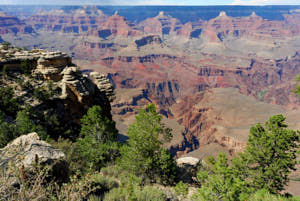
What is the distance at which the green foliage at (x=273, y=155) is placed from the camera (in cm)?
1266

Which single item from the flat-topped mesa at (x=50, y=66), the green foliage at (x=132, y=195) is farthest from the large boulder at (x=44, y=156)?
the flat-topped mesa at (x=50, y=66)

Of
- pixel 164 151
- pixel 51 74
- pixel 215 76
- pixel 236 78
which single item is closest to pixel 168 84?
pixel 215 76

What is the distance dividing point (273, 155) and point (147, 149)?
29.6ft

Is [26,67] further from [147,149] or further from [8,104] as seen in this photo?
[147,149]

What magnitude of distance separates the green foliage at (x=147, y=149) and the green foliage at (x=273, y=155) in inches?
252

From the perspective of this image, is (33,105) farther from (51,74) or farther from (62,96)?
(51,74)

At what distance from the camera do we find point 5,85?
75.8 ft

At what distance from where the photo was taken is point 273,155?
1328 cm

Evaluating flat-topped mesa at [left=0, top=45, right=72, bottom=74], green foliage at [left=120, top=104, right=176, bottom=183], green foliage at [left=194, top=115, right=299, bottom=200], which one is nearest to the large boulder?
green foliage at [left=120, top=104, right=176, bottom=183]

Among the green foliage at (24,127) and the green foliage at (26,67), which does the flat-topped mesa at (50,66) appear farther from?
the green foliage at (24,127)

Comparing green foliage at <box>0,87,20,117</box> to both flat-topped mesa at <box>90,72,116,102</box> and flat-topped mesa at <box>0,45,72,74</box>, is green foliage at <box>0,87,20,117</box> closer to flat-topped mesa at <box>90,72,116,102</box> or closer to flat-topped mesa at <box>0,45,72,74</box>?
flat-topped mesa at <box>0,45,72,74</box>

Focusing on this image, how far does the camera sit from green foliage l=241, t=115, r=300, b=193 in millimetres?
12656

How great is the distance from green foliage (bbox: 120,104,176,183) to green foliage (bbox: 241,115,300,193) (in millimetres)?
6411

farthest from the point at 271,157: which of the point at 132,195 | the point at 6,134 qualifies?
the point at 6,134
